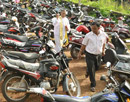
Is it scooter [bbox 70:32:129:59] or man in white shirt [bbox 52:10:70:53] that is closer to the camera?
scooter [bbox 70:32:129:59]

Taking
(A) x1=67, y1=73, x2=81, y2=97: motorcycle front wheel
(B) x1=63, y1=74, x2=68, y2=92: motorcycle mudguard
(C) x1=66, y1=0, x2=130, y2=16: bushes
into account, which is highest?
(C) x1=66, y1=0, x2=130, y2=16: bushes

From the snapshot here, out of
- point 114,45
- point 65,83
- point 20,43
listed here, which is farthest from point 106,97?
point 20,43

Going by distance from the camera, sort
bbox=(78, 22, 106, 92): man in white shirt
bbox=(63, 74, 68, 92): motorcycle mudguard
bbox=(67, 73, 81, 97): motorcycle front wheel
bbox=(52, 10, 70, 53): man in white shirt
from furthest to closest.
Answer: bbox=(52, 10, 70, 53): man in white shirt → bbox=(78, 22, 106, 92): man in white shirt → bbox=(67, 73, 81, 97): motorcycle front wheel → bbox=(63, 74, 68, 92): motorcycle mudguard

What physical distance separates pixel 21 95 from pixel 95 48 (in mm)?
1955

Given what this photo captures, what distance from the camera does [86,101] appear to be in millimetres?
2543

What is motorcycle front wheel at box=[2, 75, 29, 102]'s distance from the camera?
11.7 feet

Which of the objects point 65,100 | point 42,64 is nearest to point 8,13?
point 42,64

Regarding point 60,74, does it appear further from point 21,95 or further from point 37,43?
point 37,43

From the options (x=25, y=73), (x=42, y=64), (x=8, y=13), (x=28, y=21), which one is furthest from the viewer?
(x=8, y=13)

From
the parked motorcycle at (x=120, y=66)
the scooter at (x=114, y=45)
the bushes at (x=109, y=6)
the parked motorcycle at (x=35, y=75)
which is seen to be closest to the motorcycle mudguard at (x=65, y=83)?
the parked motorcycle at (x=35, y=75)

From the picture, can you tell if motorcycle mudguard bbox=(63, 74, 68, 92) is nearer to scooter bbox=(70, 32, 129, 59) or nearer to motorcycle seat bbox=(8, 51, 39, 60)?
motorcycle seat bbox=(8, 51, 39, 60)

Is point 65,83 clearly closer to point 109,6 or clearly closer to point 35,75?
point 35,75

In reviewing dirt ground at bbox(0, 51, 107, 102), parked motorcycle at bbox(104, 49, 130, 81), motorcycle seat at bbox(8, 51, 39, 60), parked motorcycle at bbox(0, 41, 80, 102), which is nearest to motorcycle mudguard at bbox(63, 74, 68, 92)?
parked motorcycle at bbox(0, 41, 80, 102)

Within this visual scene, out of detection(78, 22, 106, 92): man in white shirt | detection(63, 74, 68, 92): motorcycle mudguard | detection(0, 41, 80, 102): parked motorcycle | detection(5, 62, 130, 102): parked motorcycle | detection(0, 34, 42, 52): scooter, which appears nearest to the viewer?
detection(5, 62, 130, 102): parked motorcycle
